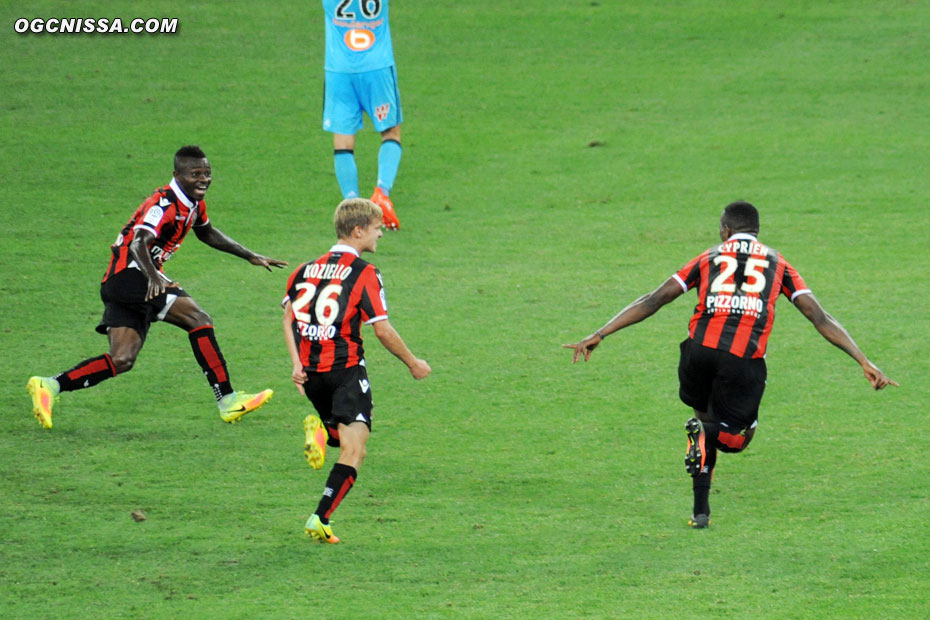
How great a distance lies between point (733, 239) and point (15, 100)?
12.5 m

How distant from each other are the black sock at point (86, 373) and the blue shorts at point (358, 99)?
5157 mm

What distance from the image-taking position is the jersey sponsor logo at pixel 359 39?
12438 millimetres

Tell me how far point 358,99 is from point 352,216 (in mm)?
6373

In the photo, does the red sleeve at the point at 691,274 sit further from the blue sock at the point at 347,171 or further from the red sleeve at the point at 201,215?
the blue sock at the point at 347,171

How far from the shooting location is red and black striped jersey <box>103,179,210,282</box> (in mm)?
7883

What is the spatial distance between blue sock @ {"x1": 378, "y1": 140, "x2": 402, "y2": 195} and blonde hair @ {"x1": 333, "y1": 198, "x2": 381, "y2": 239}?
6.03 m

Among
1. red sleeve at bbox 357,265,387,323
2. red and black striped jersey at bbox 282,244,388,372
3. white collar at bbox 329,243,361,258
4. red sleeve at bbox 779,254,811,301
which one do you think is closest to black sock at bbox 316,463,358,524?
red and black striped jersey at bbox 282,244,388,372

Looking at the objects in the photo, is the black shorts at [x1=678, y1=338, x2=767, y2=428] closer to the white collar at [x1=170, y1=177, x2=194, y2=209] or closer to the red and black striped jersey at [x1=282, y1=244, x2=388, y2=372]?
the red and black striped jersey at [x1=282, y1=244, x2=388, y2=372]

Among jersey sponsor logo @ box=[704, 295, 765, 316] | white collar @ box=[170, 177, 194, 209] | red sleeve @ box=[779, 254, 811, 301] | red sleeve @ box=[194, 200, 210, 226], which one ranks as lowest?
jersey sponsor logo @ box=[704, 295, 765, 316]

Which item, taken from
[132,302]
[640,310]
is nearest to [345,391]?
[640,310]

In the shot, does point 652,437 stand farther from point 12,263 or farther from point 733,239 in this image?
point 12,263

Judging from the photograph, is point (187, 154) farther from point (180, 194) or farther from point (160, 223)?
point (160, 223)

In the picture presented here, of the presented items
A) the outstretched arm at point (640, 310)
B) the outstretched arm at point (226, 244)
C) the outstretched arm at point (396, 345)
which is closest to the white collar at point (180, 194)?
the outstretched arm at point (226, 244)

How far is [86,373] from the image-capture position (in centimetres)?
779
